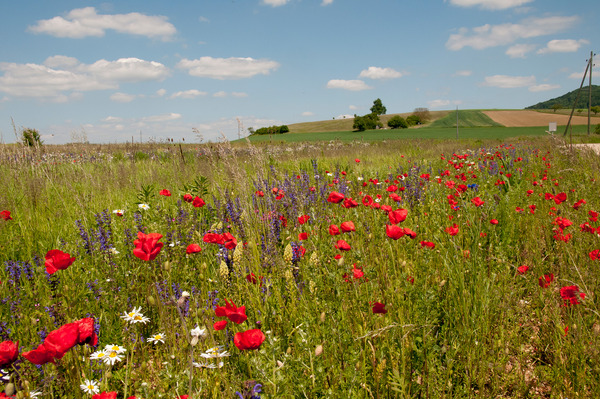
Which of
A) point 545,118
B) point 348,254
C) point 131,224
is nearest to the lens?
point 348,254

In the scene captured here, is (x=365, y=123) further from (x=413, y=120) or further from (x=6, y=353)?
(x=6, y=353)

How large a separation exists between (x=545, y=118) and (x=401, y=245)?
67054 mm

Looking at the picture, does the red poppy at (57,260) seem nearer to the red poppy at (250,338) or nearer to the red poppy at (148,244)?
the red poppy at (148,244)

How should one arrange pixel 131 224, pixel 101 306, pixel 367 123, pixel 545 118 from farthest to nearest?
pixel 367 123 < pixel 545 118 < pixel 131 224 < pixel 101 306

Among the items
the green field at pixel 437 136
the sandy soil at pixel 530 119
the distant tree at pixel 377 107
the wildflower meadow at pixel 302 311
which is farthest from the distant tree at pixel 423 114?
the wildflower meadow at pixel 302 311

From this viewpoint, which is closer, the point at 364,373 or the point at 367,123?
the point at 364,373

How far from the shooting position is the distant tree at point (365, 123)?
196 feet

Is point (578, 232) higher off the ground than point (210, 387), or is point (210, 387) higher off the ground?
point (578, 232)

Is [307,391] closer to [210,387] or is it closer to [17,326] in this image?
[210,387]

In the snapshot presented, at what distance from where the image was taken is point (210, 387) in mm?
1600

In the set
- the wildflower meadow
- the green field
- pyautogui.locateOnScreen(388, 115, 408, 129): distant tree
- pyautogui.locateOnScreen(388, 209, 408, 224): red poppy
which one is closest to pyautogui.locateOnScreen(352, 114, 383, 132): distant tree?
pyautogui.locateOnScreen(388, 115, 408, 129): distant tree

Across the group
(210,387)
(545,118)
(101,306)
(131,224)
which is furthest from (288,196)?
(545,118)

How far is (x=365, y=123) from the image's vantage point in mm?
59781

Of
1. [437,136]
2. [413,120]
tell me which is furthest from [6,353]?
[413,120]
